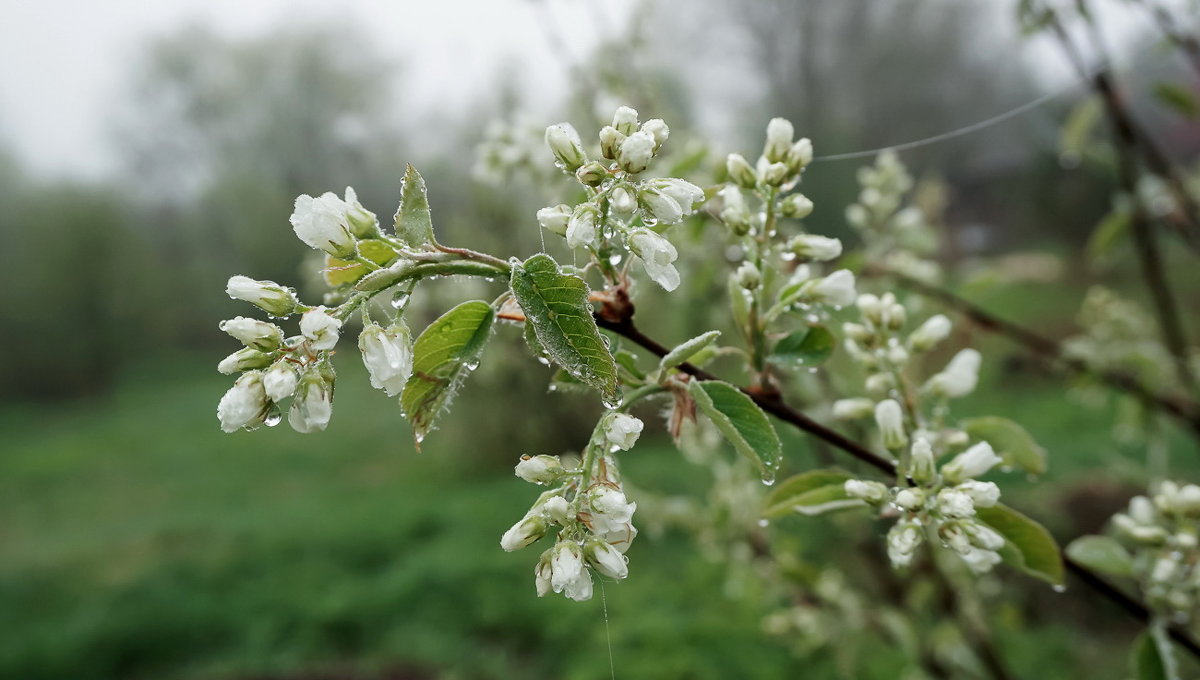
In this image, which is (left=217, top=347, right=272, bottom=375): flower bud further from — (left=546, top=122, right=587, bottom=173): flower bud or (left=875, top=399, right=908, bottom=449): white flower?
(left=875, top=399, right=908, bottom=449): white flower

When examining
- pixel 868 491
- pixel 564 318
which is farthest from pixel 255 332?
pixel 868 491

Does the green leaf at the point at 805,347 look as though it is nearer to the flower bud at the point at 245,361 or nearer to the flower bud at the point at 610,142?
the flower bud at the point at 610,142

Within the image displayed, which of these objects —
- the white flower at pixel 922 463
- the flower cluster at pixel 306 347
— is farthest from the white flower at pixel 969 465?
the flower cluster at pixel 306 347

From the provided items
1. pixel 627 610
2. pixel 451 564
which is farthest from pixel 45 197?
pixel 627 610

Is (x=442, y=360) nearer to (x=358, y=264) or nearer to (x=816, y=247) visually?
(x=358, y=264)

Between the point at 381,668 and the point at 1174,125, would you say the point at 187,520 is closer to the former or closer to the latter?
the point at 381,668

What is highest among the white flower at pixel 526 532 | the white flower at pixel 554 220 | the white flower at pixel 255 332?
the white flower at pixel 554 220

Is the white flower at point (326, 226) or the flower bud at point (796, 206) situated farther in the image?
the flower bud at point (796, 206)
